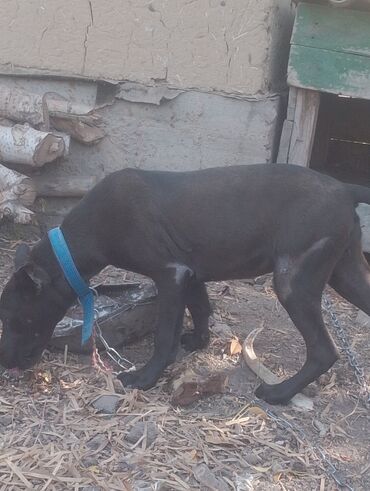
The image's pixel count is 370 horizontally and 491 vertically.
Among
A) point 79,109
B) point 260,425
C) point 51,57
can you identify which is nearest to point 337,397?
point 260,425

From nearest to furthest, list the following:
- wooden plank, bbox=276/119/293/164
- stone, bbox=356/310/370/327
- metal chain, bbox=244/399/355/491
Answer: metal chain, bbox=244/399/355/491
stone, bbox=356/310/370/327
wooden plank, bbox=276/119/293/164

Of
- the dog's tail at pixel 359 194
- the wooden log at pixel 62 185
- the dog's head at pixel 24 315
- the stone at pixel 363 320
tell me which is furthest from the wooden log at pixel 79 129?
the dog's tail at pixel 359 194

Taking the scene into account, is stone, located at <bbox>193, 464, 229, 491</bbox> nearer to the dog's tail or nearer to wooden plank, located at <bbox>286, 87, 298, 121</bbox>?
the dog's tail

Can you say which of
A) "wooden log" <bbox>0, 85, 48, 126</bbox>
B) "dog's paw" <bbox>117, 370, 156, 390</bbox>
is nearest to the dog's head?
"dog's paw" <bbox>117, 370, 156, 390</bbox>

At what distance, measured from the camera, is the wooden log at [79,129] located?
22.1 ft

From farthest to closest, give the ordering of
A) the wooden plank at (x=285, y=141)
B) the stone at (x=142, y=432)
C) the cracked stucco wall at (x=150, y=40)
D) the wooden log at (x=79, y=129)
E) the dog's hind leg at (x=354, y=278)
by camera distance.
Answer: the wooden log at (x=79, y=129), the wooden plank at (x=285, y=141), the cracked stucco wall at (x=150, y=40), the dog's hind leg at (x=354, y=278), the stone at (x=142, y=432)

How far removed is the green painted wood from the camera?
623cm

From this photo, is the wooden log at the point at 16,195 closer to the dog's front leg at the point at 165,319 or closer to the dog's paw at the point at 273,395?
the dog's front leg at the point at 165,319

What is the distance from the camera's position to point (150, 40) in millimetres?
6668

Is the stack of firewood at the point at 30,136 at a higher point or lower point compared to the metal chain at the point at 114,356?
higher

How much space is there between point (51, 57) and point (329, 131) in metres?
3.42

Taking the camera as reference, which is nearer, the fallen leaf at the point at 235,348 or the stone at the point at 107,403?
the stone at the point at 107,403

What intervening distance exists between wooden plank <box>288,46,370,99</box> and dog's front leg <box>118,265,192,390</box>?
2.33m

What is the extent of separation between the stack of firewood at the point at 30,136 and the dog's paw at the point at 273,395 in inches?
90.4
